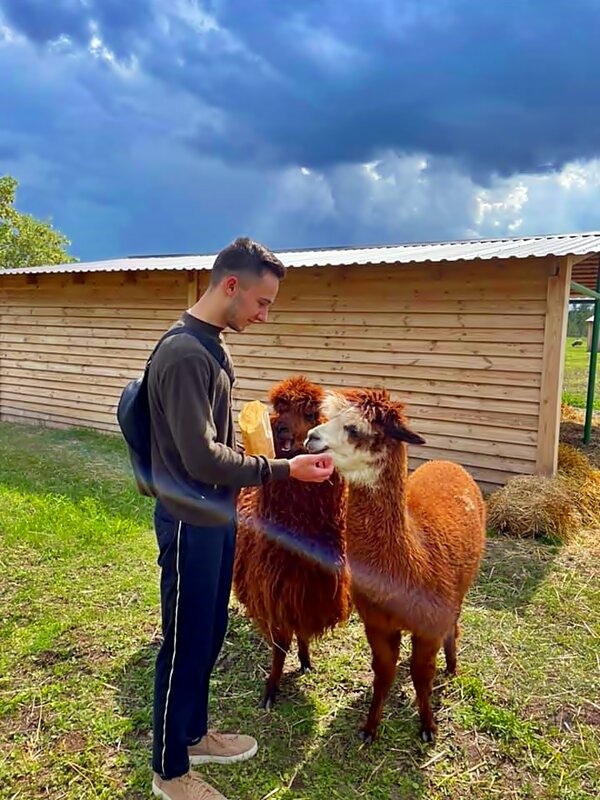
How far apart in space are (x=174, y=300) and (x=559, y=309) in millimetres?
5416

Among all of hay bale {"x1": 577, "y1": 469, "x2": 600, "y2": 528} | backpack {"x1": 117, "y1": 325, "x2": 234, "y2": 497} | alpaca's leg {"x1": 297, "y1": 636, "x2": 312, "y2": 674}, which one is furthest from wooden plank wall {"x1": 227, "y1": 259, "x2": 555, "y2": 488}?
backpack {"x1": 117, "y1": 325, "x2": 234, "y2": 497}

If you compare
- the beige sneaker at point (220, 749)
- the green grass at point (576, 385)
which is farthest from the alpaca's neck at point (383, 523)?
the green grass at point (576, 385)

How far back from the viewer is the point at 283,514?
2.57 metres

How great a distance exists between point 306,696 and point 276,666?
0.72ft

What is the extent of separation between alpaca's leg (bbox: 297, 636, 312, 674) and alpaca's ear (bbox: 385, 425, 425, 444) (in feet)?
4.31

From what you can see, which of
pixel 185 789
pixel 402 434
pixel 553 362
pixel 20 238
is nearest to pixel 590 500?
pixel 553 362

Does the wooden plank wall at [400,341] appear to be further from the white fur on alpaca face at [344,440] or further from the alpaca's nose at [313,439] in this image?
the alpaca's nose at [313,439]

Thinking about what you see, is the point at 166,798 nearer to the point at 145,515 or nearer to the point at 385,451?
the point at 385,451

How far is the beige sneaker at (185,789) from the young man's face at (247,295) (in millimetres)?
1641

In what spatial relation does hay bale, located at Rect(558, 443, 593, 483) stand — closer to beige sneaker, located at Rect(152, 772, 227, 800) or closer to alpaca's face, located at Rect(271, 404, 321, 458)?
alpaca's face, located at Rect(271, 404, 321, 458)

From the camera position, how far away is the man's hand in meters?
1.92

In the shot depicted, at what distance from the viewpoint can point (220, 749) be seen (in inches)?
88.5

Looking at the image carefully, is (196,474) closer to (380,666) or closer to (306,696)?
(380,666)

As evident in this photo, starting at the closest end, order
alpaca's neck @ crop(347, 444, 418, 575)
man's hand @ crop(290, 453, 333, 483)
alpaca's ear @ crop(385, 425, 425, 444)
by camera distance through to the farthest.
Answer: man's hand @ crop(290, 453, 333, 483)
alpaca's ear @ crop(385, 425, 425, 444)
alpaca's neck @ crop(347, 444, 418, 575)
